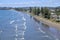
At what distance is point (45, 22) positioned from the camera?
10.6 meters
